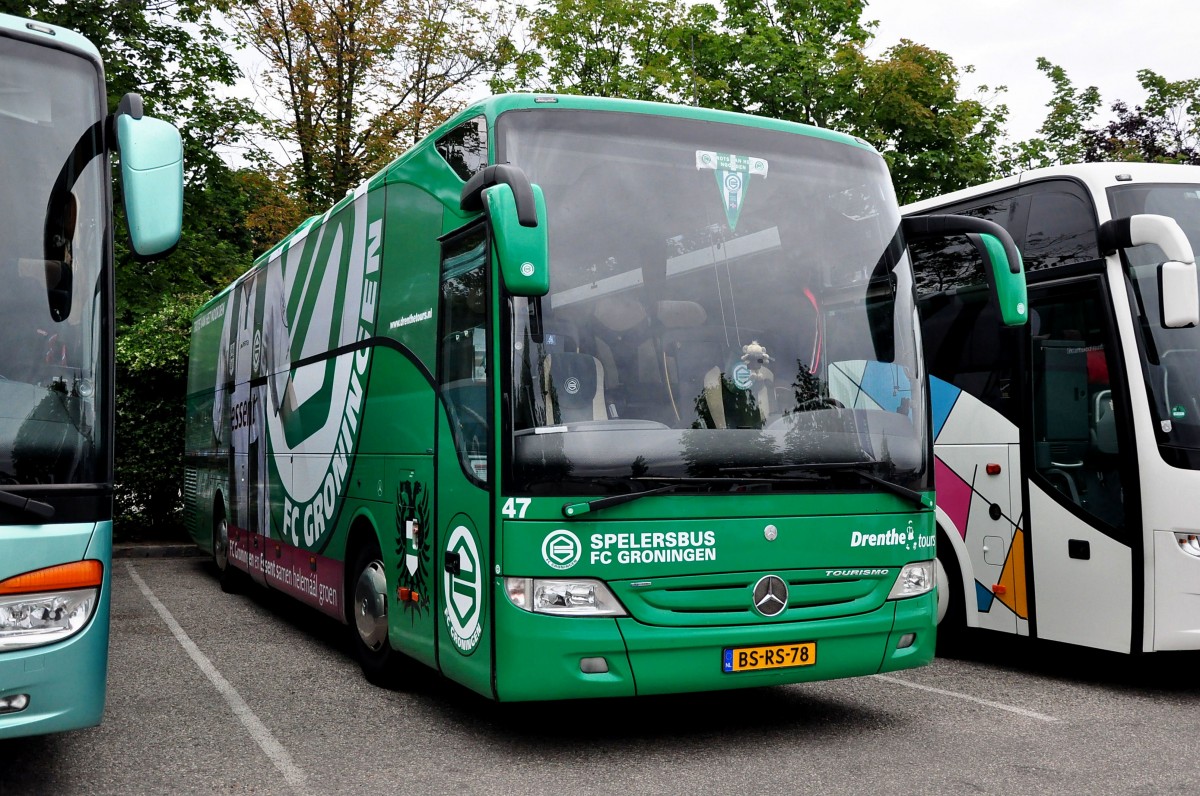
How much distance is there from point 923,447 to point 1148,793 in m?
1.92

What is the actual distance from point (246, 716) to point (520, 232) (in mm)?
3380

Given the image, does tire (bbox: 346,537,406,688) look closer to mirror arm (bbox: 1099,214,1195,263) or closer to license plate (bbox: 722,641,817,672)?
license plate (bbox: 722,641,817,672)

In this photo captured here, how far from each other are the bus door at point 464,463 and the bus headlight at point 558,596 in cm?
19

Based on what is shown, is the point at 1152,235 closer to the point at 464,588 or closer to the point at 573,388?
the point at 573,388

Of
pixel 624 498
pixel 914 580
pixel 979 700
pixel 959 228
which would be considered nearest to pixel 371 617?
pixel 624 498

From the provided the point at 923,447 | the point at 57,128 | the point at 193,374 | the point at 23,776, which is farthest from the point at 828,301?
the point at 193,374

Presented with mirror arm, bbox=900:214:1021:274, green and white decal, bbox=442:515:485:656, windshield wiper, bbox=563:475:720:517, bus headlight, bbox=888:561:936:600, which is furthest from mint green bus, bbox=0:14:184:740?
mirror arm, bbox=900:214:1021:274

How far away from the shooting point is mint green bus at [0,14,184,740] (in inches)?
173

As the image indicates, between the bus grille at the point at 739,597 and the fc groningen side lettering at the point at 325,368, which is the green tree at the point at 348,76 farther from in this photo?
the bus grille at the point at 739,597

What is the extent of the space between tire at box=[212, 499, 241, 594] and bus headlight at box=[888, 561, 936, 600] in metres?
7.79

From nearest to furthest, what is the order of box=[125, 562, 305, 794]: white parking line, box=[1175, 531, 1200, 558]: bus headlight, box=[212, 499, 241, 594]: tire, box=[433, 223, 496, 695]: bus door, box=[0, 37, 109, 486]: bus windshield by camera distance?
box=[0, 37, 109, 486]: bus windshield → box=[125, 562, 305, 794]: white parking line → box=[433, 223, 496, 695]: bus door → box=[1175, 531, 1200, 558]: bus headlight → box=[212, 499, 241, 594]: tire

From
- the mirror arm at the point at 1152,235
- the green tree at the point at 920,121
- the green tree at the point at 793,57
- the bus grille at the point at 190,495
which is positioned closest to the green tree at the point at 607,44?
the green tree at the point at 793,57

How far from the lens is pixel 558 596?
534cm

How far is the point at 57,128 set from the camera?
189 inches
